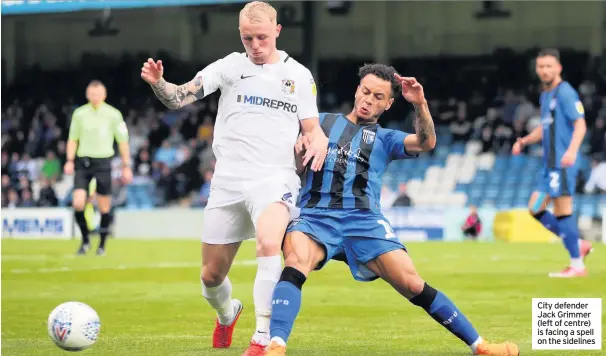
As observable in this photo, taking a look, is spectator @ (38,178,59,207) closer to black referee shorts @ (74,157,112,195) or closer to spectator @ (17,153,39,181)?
spectator @ (17,153,39,181)

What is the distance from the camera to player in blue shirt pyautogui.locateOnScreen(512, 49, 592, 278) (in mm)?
12391

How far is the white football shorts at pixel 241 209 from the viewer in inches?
268

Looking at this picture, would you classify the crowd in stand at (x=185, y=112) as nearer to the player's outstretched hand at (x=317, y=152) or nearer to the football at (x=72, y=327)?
the player's outstretched hand at (x=317, y=152)

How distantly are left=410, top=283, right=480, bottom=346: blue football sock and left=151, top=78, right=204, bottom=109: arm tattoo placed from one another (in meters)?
1.73

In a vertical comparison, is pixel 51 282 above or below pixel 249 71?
below

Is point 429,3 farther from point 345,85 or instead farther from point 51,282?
point 51,282

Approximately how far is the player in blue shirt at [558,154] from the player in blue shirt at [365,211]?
5.82 m

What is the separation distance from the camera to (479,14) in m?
27.5

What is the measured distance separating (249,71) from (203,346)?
70.8 inches

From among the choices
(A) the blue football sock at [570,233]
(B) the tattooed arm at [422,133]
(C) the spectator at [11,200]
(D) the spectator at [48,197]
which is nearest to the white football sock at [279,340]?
(B) the tattooed arm at [422,133]

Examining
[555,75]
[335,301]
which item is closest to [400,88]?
[335,301]

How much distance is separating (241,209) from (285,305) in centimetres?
98

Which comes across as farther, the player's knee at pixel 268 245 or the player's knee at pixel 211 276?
the player's knee at pixel 211 276

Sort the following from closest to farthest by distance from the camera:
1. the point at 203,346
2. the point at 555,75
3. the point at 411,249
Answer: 1. the point at 203,346
2. the point at 555,75
3. the point at 411,249
